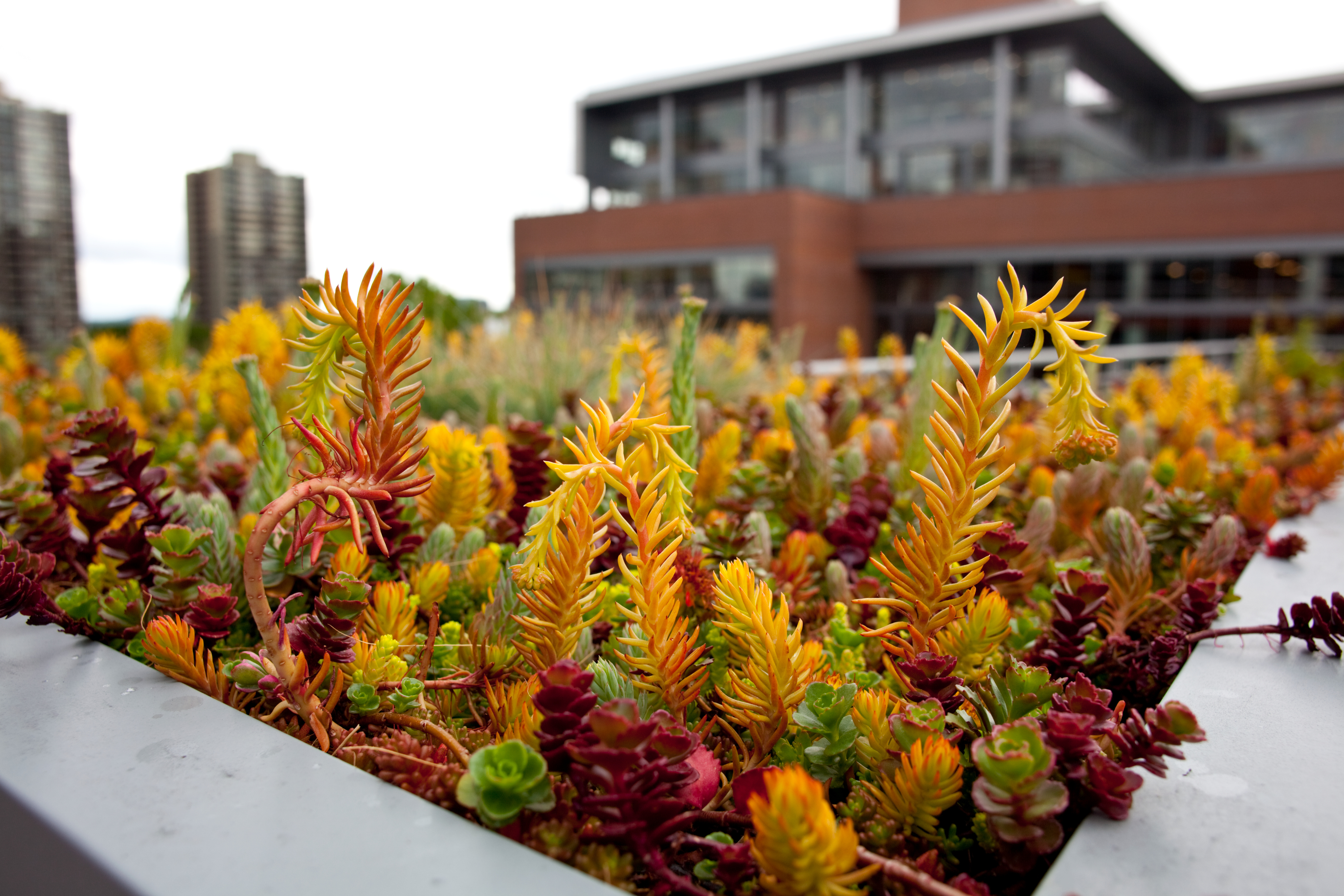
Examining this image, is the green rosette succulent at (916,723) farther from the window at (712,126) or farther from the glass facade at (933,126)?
the window at (712,126)

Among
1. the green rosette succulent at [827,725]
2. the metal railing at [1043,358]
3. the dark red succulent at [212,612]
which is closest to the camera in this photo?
the green rosette succulent at [827,725]

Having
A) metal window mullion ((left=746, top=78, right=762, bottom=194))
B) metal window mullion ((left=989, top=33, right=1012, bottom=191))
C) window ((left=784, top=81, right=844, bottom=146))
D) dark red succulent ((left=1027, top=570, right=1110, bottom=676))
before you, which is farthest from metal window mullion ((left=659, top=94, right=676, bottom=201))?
dark red succulent ((left=1027, top=570, right=1110, bottom=676))

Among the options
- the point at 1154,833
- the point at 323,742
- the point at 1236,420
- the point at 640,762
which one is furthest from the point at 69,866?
the point at 1236,420

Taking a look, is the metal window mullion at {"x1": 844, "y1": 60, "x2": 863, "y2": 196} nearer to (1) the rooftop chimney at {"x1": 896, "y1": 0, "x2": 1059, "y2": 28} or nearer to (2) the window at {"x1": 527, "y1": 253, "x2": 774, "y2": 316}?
(1) the rooftop chimney at {"x1": 896, "y1": 0, "x2": 1059, "y2": 28}

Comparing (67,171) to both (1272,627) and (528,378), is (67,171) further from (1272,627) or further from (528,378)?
(1272,627)

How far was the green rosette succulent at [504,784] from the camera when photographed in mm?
674

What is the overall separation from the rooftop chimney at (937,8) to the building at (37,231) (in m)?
34.4

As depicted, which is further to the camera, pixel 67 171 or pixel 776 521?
pixel 67 171

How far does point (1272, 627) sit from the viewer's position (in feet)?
3.56

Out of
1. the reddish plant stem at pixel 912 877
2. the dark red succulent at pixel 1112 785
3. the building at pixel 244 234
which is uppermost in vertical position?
the building at pixel 244 234

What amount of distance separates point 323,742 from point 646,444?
0.45m

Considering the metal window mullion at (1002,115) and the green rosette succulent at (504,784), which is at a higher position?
the metal window mullion at (1002,115)

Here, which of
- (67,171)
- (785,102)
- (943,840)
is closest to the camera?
(943,840)

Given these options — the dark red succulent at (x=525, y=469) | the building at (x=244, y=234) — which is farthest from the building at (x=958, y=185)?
the dark red succulent at (x=525, y=469)
